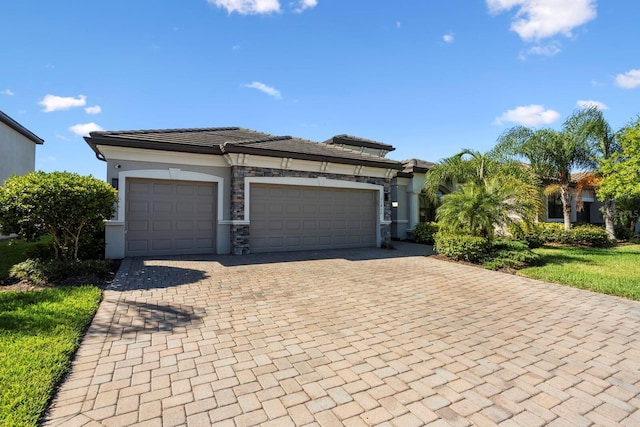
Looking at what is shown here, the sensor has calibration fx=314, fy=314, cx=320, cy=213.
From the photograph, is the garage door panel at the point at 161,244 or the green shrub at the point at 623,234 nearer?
the garage door panel at the point at 161,244

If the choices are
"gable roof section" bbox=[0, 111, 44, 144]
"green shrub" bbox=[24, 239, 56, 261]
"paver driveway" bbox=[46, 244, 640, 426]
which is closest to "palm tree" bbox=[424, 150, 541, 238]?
"paver driveway" bbox=[46, 244, 640, 426]

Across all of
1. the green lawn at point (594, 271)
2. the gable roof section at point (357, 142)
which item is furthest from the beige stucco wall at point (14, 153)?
the green lawn at point (594, 271)

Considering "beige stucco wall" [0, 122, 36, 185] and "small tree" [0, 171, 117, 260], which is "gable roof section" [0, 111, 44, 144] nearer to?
"beige stucco wall" [0, 122, 36, 185]

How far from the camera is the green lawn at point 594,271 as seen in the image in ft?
23.0

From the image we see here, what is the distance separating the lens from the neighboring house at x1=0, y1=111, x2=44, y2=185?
48.3 feet

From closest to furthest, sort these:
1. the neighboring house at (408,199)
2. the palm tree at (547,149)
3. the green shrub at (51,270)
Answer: the green shrub at (51,270) < the palm tree at (547,149) < the neighboring house at (408,199)

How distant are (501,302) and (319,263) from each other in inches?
198

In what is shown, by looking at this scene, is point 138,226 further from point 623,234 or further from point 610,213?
point 623,234

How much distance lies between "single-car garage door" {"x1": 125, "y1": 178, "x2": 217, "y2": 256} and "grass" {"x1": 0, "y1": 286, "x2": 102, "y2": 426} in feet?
12.9

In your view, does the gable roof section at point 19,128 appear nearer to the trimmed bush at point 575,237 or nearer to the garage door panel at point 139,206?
the garage door panel at point 139,206

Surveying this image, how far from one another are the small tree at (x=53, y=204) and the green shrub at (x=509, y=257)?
34.8ft

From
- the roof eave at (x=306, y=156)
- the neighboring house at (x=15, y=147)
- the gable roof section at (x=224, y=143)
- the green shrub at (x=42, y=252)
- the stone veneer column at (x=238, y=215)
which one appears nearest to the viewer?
the green shrub at (x=42, y=252)

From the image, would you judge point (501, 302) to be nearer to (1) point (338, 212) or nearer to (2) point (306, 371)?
(2) point (306, 371)

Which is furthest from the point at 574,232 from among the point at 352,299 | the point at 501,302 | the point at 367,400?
the point at 367,400
